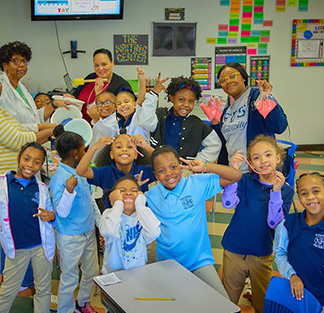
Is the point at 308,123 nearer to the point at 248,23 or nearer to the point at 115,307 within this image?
the point at 248,23

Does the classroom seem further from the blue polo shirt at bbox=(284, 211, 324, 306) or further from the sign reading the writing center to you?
the blue polo shirt at bbox=(284, 211, 324, 306)

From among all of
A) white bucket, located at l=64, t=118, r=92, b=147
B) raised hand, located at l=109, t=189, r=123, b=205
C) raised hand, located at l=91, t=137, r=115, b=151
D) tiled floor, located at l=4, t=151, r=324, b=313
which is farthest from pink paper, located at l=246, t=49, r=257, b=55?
raised hand, located at l=109, t=189, r=123, b=205

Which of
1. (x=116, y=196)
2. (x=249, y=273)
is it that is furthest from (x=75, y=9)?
(x=249, y=273)

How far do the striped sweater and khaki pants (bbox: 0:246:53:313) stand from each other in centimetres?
59

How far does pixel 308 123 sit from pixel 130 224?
17.5 feet

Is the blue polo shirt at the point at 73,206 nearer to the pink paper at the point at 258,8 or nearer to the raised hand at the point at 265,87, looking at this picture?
the raised hand at the point at 265,87

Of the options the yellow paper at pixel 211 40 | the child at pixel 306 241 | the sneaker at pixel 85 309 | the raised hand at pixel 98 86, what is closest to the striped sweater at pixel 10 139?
the raised hand at pixel 98 86

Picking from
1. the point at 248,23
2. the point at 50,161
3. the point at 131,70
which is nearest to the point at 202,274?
the point at 50,161

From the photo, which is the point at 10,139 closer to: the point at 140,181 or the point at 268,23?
the point at 140,181

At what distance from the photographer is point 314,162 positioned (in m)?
6.12

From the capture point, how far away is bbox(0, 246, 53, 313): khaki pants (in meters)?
2.30

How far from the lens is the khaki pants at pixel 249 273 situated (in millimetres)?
2242

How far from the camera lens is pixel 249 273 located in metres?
2.29

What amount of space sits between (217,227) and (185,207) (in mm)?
1962
